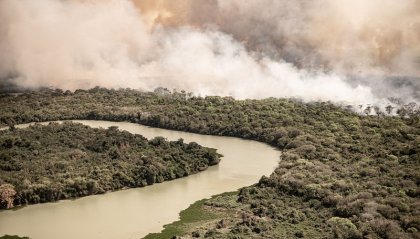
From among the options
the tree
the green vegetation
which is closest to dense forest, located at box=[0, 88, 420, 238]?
the green vegetation

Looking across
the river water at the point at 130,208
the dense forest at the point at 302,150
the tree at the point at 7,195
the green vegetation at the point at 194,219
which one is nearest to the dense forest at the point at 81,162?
the tree at the point at 7,195

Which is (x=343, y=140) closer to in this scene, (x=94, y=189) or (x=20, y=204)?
(x=94, y=189)

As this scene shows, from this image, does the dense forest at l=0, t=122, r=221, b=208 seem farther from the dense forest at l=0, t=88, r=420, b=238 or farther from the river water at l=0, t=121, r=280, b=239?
the dense forest at l=0, t=88, r=420, b=238

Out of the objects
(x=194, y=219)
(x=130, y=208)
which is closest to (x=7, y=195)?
(x=130, y=208)

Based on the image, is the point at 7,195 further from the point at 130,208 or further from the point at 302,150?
the point at 302,150

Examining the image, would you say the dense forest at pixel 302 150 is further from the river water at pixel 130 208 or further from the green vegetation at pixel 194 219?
the river water at pixel 130 208

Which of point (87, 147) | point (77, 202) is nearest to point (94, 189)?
point (77, 202)

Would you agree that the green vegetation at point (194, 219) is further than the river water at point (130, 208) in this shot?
No
